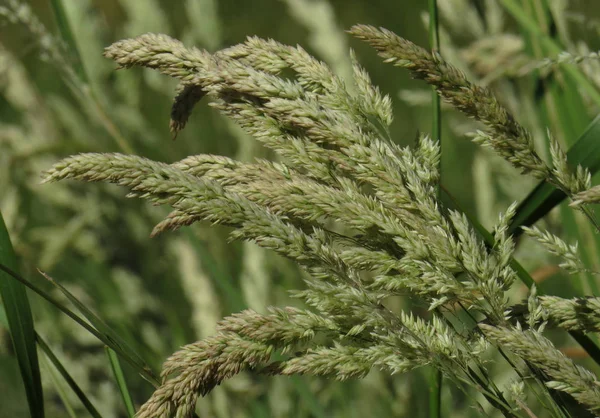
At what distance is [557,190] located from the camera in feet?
2.85

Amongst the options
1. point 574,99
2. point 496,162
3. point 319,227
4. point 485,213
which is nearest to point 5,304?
point 319,227

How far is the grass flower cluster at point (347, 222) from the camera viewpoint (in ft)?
2.02

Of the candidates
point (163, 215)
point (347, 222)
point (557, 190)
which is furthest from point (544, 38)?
point (163, 215)

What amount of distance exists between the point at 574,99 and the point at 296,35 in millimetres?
3018

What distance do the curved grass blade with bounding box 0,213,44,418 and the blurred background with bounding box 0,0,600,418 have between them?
1.44ft

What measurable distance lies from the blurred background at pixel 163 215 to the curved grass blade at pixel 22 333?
17.3 inches

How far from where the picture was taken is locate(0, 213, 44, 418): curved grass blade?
750 millimetres

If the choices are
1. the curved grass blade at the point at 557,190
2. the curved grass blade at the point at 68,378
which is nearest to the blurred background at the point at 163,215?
the curved grass blade at the point at 557,190

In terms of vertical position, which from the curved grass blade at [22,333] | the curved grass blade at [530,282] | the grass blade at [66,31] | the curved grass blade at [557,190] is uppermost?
the grass blade at [66,31]

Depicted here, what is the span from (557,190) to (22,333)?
0.65m

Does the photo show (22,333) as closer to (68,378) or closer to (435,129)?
(68,378)

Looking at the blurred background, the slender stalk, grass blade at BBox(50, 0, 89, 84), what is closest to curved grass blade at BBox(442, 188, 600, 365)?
the slender stalk

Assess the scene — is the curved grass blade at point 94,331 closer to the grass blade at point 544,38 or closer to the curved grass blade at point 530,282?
the curved grass blade at point 530,282

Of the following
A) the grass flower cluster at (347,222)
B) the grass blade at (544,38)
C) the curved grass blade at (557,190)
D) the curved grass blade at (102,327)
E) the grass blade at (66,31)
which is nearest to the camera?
the grass flower cluster at (347,222)
